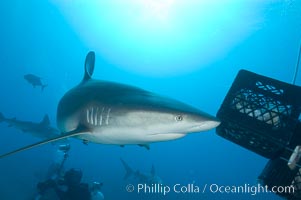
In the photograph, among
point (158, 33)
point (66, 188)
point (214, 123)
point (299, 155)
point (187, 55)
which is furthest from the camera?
point (187, 55)

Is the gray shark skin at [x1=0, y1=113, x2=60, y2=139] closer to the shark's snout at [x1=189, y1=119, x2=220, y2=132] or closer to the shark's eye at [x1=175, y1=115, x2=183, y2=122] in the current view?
the shark's eye at [x1=175, y1=115, x2=183, y2=122]

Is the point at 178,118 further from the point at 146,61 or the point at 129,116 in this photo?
the point at 146,61

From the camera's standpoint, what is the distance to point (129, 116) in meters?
3.33

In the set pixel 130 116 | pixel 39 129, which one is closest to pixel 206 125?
pixel 130 116

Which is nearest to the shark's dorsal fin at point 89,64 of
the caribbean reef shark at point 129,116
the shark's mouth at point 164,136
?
the caribbean reef shark at point 129,116

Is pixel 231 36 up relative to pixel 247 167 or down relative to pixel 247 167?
up

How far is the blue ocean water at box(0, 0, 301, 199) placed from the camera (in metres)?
41.8

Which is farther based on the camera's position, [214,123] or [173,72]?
[173,72]

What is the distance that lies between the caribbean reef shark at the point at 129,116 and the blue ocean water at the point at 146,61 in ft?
67.0

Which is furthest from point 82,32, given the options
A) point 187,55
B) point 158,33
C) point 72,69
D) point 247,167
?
point 247,167

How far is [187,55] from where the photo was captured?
82.6m

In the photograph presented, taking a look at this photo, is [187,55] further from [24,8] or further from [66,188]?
[66,188]

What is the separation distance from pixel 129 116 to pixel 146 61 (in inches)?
3909

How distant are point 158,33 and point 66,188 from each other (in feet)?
228
